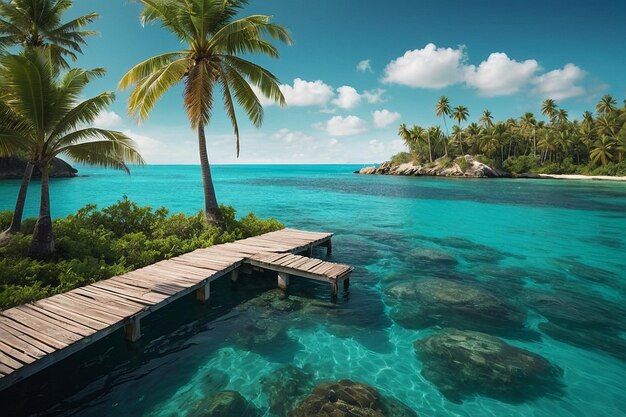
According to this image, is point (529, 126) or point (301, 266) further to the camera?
point (529, 126)

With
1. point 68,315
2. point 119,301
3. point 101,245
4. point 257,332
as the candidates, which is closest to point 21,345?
point 68,315

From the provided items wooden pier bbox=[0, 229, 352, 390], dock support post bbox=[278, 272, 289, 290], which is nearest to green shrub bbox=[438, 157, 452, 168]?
wooden pier bbox=[0, 229, 352, 390]

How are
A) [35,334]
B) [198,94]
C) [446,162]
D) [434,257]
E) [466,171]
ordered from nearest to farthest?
1. [35,334]
2. [198,94]
3. [434,257]
4. [466,171]
5. [446,162]

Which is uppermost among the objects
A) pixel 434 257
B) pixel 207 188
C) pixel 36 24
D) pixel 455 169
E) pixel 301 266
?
pixel 36 24

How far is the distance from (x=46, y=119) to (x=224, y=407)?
380 inches

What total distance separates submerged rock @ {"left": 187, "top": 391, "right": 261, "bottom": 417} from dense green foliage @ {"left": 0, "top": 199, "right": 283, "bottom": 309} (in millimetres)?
5107

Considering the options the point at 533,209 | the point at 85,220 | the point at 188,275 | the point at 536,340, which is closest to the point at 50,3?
the point at 85,220

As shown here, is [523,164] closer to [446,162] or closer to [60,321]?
[446,162]

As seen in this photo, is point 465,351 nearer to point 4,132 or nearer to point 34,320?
point 34,320

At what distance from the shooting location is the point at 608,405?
21.1ft

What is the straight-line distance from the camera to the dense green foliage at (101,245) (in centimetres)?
830

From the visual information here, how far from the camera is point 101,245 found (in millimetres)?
10859

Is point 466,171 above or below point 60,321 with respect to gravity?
above

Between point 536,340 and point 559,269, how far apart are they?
8100 millimetres
